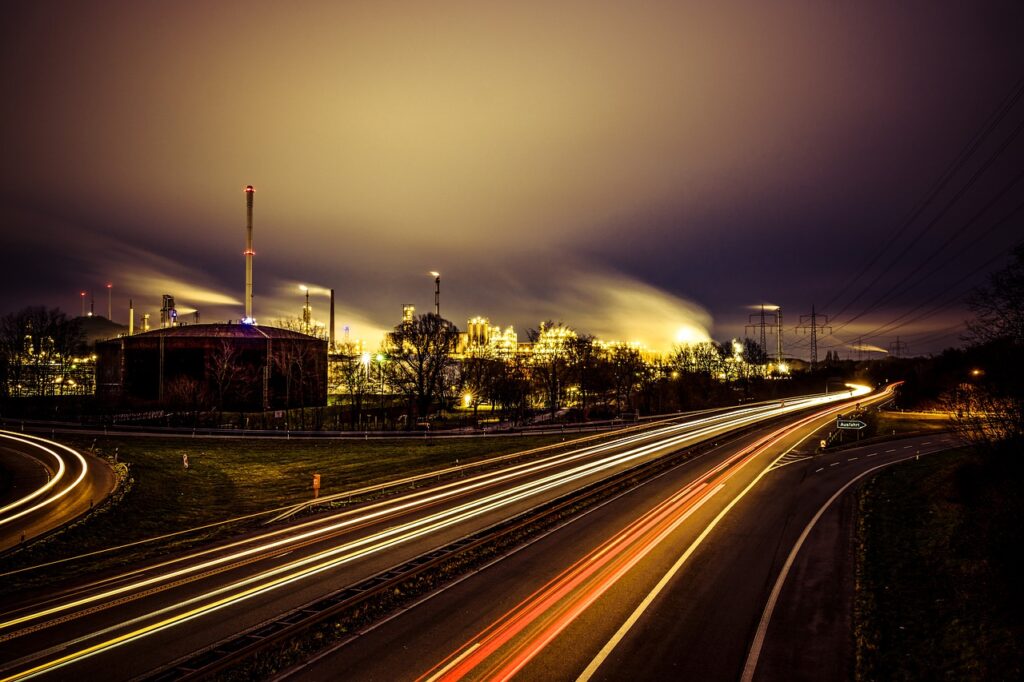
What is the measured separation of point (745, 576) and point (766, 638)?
4.35 meters

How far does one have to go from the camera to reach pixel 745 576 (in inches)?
698

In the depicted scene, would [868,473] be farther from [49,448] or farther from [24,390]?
[24,390]

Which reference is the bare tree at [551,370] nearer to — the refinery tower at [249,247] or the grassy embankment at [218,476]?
the grassy embankment at [218,476]

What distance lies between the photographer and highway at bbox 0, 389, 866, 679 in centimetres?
1242

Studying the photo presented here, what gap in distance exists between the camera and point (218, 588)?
1602 cm

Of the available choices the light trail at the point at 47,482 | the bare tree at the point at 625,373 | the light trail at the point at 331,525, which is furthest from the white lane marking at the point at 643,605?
the bare tree at the point at 625,373

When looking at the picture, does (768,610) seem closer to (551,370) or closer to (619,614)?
(619,614)

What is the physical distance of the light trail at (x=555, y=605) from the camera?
12.0m

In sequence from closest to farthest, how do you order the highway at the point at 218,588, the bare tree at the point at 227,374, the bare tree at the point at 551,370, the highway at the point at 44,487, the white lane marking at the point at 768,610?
the white lane marking at the point at 768,610, the highway at the point at 218,588, the highway at the point at 44,487, the bare tree at the point at 227,374, the bare tree at the point at 551,370

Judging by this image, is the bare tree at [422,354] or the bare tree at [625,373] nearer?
the bare tree at [422,354]

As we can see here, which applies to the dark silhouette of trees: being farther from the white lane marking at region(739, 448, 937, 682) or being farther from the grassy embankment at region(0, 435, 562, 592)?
the grassy embankment at region(0, 435, 562, 592)

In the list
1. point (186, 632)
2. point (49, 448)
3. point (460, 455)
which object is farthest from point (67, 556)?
point (49, 448)

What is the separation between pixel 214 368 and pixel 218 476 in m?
49.1

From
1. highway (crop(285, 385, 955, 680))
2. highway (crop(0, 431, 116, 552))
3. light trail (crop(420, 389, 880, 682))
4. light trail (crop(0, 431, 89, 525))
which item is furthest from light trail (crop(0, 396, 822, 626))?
light trail (crop(0, 431, 89, 525))
